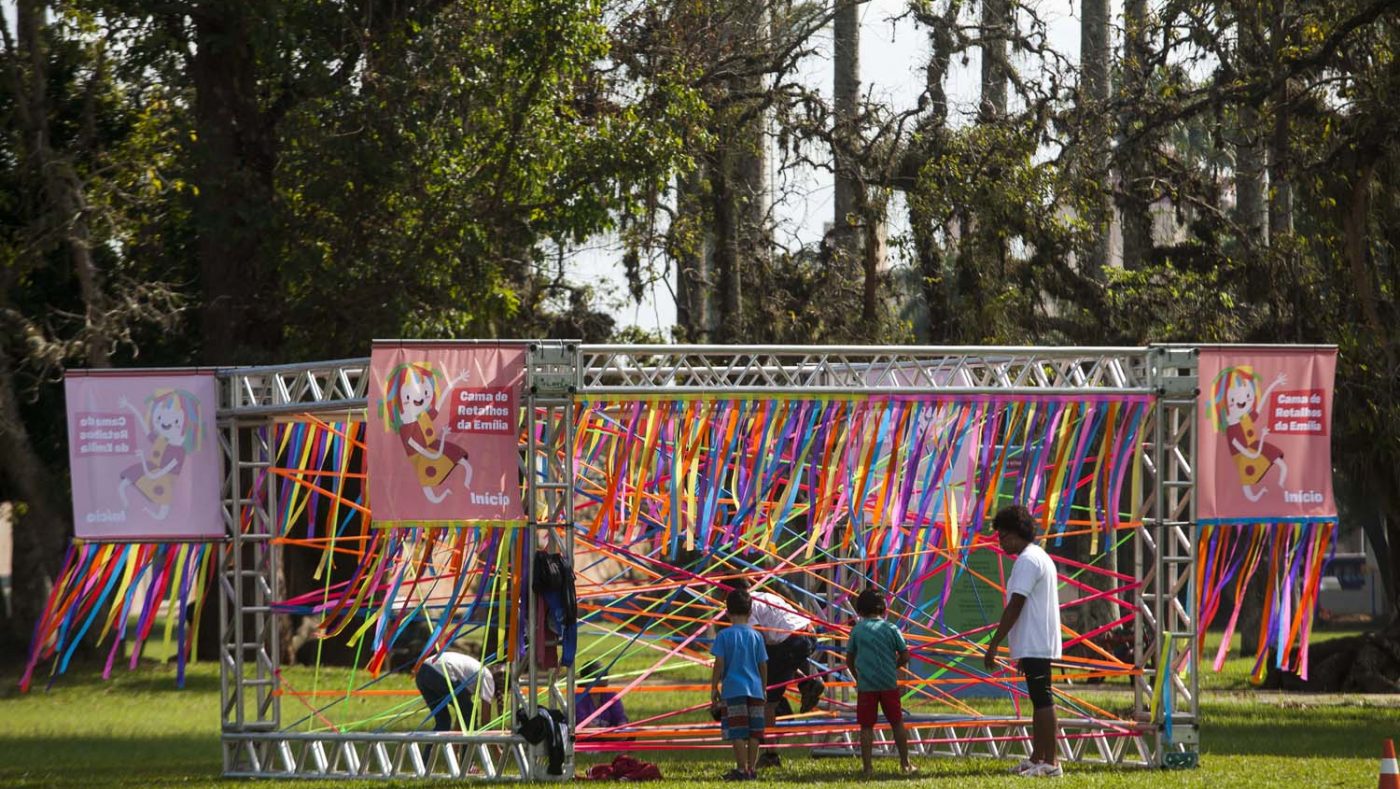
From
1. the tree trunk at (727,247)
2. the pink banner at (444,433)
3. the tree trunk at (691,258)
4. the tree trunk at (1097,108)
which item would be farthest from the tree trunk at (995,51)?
the pink banner at (444,433)

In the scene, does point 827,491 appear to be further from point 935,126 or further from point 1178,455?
point 935,126

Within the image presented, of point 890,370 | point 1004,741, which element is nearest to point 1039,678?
point 890,370

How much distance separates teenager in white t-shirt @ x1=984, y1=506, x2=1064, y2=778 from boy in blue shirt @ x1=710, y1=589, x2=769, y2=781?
4.83ft

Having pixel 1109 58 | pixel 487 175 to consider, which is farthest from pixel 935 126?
pixel 487 175

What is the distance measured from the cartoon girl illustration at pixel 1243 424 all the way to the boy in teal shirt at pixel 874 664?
2.59m

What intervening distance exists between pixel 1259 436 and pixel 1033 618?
7.36 feet

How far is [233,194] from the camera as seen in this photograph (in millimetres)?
20453

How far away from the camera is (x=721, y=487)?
40.3 ft

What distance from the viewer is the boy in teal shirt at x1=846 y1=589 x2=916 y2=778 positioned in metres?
11.3

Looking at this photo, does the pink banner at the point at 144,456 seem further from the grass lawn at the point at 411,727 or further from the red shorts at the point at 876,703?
the red shorts at the point at 876,703

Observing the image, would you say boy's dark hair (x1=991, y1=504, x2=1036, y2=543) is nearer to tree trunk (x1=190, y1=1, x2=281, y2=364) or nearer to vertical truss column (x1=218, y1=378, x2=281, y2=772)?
vertical truss column (x1=218, y1=378, x2=281, y2=772)

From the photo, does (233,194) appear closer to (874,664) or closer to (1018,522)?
(874,664)

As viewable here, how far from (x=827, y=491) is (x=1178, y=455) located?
2365mm

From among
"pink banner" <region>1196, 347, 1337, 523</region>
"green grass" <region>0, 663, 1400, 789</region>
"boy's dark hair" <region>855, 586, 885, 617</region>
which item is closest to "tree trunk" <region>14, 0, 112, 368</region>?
"green grass" <region>0, 663, 1400, 789</region>
